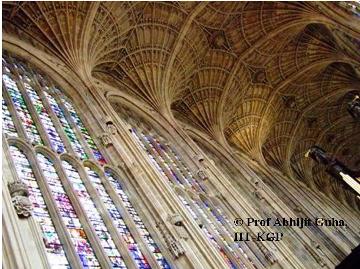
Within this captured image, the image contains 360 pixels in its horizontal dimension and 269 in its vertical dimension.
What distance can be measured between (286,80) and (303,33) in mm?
3462

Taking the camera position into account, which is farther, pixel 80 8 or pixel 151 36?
pixel 151 36

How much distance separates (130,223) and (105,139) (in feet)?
12.2

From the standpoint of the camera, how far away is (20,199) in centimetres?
1009

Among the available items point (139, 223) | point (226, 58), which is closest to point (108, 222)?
point (139, 223)

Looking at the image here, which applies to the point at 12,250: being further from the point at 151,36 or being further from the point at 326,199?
the point at 326,199

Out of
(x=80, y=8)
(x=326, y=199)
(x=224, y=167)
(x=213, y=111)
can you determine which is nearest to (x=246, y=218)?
(x=224, y=167)

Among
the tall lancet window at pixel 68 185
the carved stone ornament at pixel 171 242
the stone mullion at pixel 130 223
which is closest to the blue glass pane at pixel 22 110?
the tall lancet window at pixel 68 185

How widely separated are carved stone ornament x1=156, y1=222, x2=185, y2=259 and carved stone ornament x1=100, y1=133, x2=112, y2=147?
3780 mm

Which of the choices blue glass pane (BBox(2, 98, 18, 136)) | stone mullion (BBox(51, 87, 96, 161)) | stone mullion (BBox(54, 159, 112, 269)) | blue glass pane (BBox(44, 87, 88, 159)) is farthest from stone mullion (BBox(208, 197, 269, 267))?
blue glass pane (BBox(2, 98, 18, 136))

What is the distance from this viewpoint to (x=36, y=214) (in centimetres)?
1149

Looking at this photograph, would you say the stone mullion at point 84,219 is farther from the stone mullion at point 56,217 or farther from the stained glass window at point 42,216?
the stained glass window at point 42,216

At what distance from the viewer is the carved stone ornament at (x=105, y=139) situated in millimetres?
16094

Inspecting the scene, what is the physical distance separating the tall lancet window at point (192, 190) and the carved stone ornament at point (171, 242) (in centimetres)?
198

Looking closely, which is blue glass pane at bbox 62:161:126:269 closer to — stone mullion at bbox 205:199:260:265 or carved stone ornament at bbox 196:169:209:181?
stone mullion at bbox 205:199:260:265
